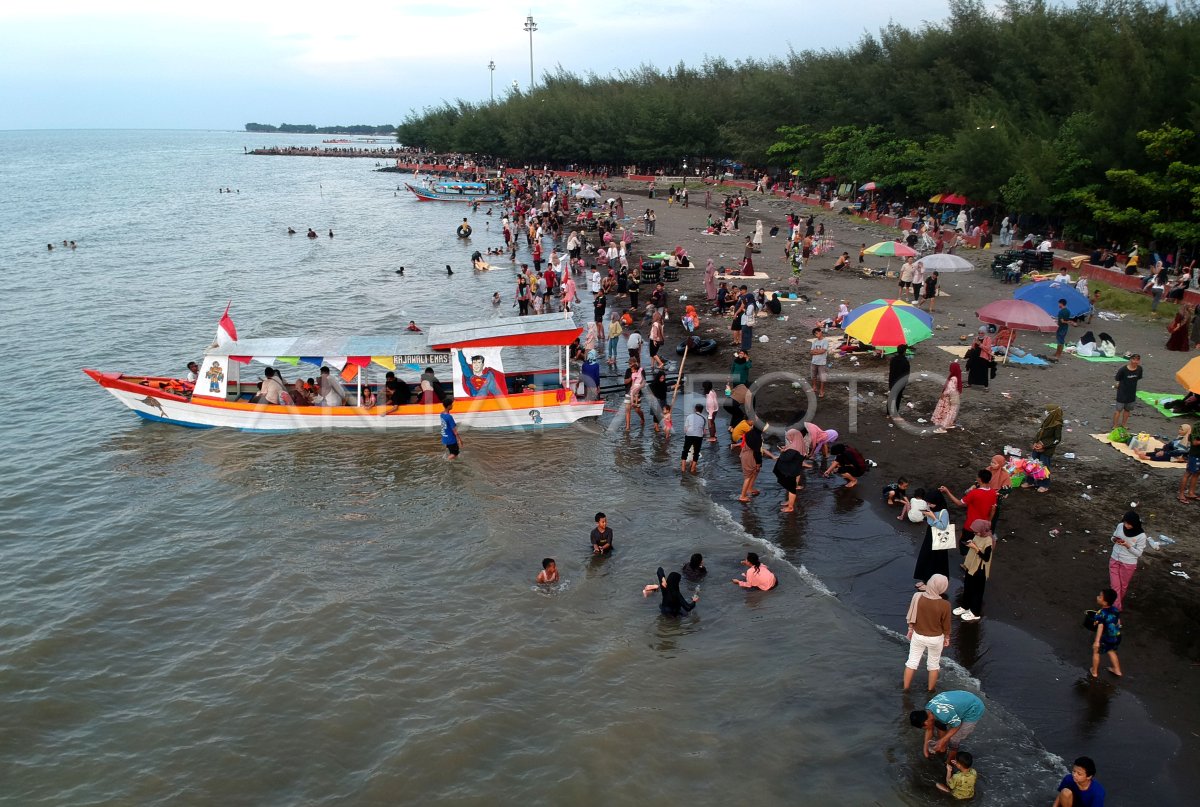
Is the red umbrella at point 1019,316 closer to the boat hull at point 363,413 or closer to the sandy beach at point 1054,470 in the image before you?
the sandy beach at point 1054,470

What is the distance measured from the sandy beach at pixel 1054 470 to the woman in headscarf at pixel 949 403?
0.21m

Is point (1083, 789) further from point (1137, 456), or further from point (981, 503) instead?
point (1137, 456)

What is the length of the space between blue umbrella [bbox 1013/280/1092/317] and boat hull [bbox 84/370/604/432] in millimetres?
10777

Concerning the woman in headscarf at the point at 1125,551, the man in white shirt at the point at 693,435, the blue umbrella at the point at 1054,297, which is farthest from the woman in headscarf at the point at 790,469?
the blue umbrella at the point at 1054,297

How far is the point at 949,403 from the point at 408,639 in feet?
36.2

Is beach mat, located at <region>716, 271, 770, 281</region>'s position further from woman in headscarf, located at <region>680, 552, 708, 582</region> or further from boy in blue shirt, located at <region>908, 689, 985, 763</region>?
boy in blue shirt, located at <region>908, 689, 985, 763</region>

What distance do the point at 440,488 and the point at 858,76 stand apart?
168 feet

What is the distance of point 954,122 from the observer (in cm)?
4562

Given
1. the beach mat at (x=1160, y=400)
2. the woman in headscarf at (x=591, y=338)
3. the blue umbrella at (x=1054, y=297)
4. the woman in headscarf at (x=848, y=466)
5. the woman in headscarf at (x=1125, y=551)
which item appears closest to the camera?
the woman in headscarf at (x=1125, y=551)

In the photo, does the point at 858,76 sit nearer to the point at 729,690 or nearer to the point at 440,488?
the point at 440,488

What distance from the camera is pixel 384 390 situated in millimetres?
19031

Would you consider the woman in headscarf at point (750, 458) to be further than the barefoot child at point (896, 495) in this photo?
Yes

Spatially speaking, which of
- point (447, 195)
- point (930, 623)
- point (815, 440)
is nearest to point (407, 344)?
point (815, 440)

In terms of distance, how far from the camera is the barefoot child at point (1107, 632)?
902cm
